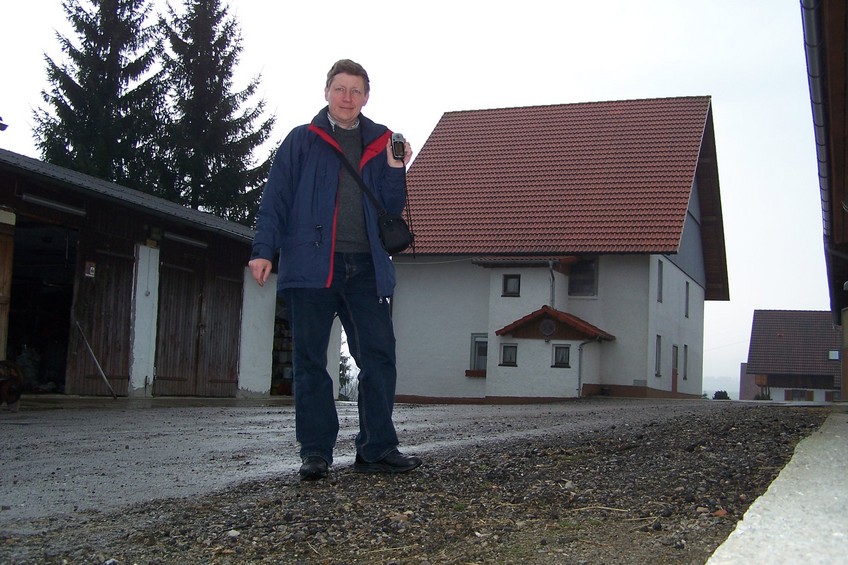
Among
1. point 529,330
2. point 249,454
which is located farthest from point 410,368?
point 249,454

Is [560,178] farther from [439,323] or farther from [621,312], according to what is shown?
[439,323]

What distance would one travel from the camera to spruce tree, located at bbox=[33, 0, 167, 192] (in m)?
34.4

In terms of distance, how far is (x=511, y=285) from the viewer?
92.1ft

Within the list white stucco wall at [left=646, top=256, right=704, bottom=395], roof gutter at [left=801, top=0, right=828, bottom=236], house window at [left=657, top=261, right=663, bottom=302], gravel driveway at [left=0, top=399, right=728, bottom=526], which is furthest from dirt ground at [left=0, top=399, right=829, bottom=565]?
house window at [left=657, top=261, right=663, bottom=302]

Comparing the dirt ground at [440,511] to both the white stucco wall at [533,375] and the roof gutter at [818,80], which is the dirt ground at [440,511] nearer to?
the roof gutter at [818,80]

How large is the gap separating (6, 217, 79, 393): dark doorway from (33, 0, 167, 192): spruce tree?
15.7 meters

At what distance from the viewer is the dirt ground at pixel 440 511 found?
3277 millimetres

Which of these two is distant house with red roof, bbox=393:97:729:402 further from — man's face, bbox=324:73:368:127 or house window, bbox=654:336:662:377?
man's face, bbox=324:73:368:127

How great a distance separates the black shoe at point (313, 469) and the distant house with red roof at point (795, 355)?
57619 millimetres

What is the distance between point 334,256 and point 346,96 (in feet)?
2.55

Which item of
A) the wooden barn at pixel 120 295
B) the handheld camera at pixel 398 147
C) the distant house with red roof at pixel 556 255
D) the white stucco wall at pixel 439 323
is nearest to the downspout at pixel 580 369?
the distant house with red roof at pixel 556 255

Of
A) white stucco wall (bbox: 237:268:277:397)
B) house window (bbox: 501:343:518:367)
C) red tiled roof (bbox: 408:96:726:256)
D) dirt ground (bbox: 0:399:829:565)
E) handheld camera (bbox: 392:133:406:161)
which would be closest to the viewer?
dirt ground (bbox: 0:399:829:565)

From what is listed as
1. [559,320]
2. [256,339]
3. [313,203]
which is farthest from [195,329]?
[313,203]

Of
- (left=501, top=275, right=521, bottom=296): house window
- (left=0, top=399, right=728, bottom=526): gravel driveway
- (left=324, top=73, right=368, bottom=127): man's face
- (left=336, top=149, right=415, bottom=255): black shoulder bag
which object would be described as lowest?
(left=0, top=399, right=728, bottom=526): gravel driveway
